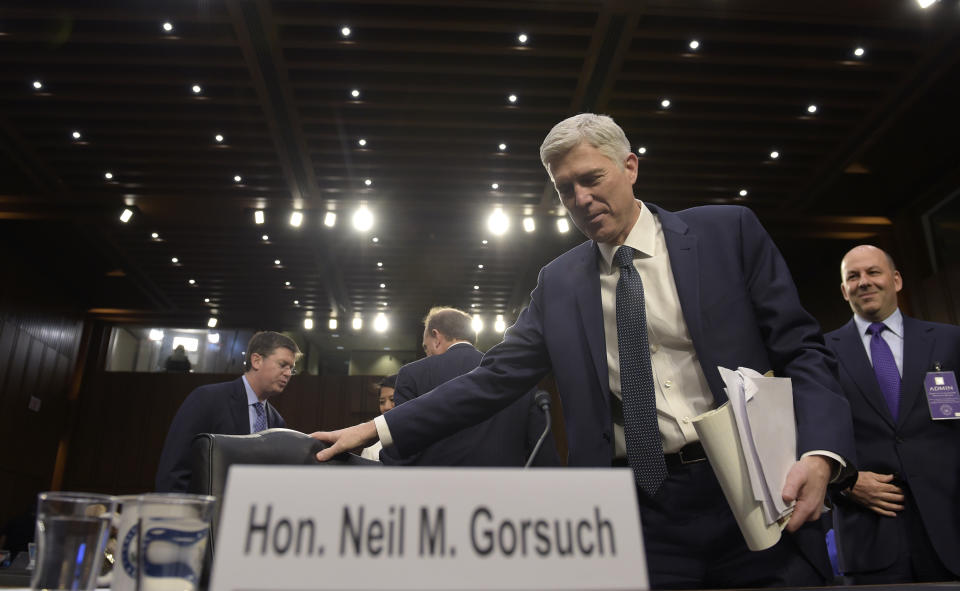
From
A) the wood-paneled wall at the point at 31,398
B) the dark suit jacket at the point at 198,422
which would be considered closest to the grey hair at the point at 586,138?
the dark suit jacket at the point at 198,422

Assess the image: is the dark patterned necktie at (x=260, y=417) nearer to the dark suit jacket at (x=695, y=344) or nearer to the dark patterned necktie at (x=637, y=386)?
the dark suit jacket at (x=695, y=344)

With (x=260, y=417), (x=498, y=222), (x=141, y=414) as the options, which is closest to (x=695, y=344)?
(x=260, y=417)

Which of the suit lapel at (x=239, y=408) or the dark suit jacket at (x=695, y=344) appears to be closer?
the dark suit jacket at (x=695, y=344)

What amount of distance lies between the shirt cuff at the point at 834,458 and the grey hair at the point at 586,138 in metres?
0.69

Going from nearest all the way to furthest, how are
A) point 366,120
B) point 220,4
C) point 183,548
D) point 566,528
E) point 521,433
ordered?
point 566,528 < point 183,548 < point 521,433 < point 220,4 < point 366,120

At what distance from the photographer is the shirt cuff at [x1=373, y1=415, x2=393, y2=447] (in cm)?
125

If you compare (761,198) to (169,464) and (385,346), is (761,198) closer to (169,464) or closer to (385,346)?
(169,464)

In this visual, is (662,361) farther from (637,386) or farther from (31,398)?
(31,398)

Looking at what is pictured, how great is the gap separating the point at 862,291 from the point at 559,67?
364 cm

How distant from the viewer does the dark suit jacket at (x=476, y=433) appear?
2.88m

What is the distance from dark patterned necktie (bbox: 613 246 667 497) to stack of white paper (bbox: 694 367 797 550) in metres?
0.17

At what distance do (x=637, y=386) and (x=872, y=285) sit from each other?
6.42ft

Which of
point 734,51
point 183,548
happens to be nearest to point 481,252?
point 734,51

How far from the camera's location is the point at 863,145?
6.34 m
